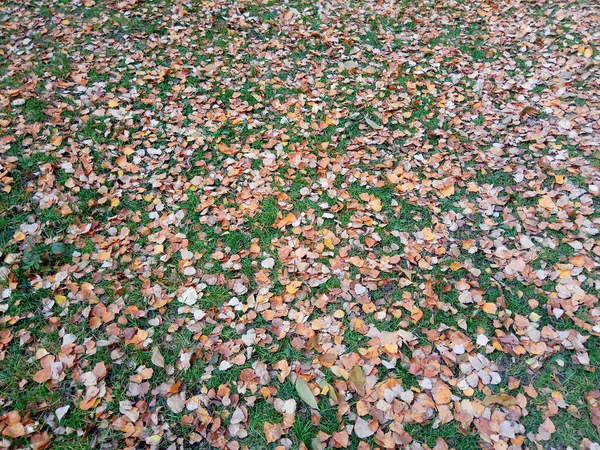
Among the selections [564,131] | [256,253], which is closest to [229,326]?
[256,253]

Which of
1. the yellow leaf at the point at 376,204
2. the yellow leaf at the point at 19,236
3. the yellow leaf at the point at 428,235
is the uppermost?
the yellow leaf at the point at 376,204

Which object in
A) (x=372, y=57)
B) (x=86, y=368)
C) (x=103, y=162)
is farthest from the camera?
(x=372, y=57)

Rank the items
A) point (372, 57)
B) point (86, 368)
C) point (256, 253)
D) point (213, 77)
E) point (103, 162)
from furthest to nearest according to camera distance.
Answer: point (372, 57) < point (213, 77) < point (103, 162) < point (256, 253) < point (86, 368)

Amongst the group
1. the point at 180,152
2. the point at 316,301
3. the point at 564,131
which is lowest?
the point at 316,301

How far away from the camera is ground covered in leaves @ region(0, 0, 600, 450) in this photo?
8.25 feet

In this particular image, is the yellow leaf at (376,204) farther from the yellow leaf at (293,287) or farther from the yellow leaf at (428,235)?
the yellow leaf at (293,287)

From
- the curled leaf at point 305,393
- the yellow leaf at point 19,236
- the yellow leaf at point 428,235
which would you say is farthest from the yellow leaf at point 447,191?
the yellow leaf at point 19,236

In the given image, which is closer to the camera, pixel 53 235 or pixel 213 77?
pixel 53 235

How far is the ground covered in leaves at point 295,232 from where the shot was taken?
2.52 m

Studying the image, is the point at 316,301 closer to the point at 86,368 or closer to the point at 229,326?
the point at 229,326

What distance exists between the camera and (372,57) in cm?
491

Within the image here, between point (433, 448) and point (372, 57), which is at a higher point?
point (372, 57)

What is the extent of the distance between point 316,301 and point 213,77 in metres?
2.84

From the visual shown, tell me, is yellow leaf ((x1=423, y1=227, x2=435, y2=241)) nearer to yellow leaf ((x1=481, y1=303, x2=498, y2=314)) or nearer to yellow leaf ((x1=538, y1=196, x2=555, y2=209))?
yellow leaf ((x1=481, y1=303, x2=498, y2=314))
